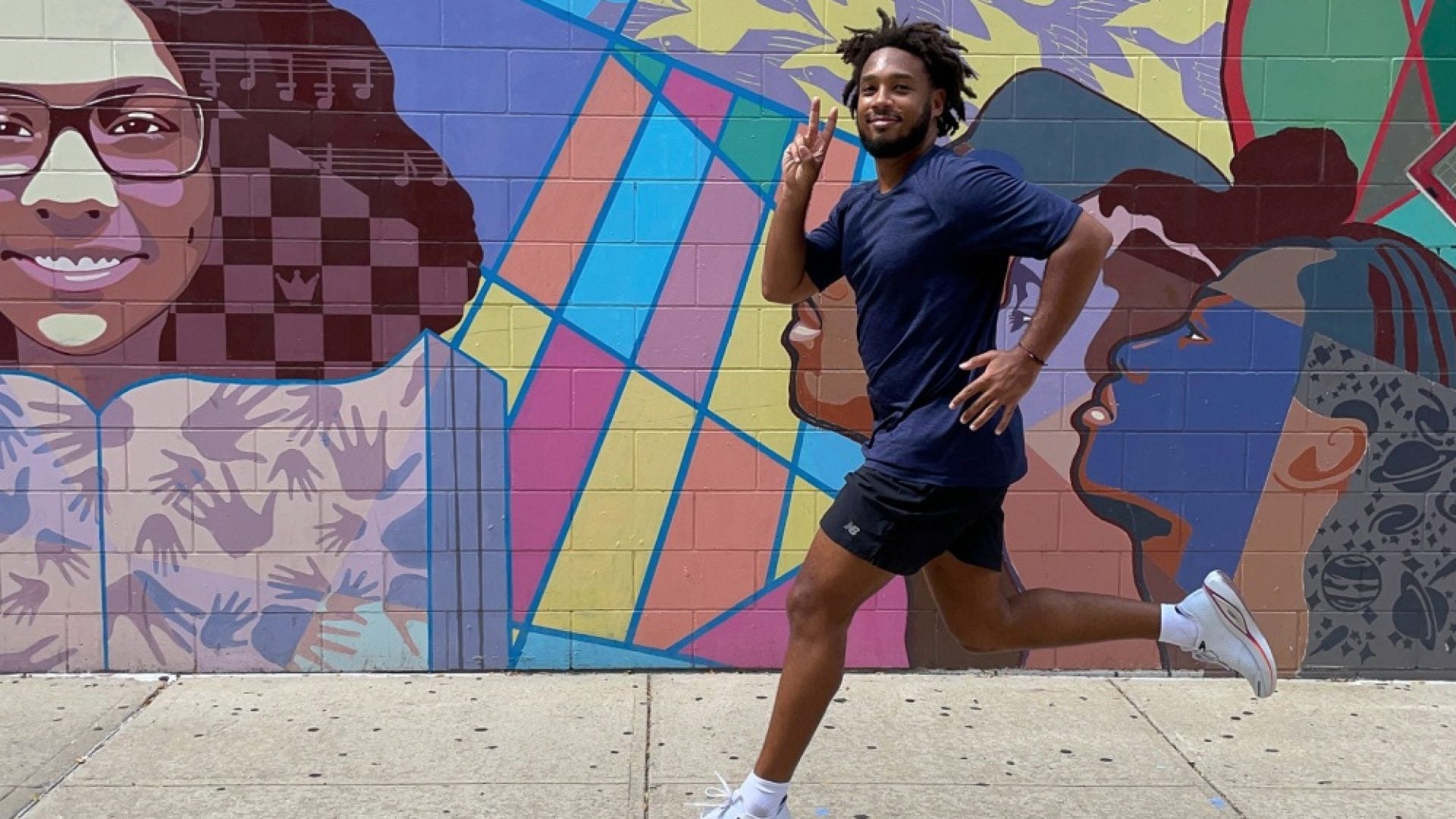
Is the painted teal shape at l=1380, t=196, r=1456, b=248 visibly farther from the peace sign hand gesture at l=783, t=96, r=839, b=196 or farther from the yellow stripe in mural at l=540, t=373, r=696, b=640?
the peace sign hand gesture at l=783, t=96, r=839, b=196

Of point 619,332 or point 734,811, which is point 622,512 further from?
point 734,811

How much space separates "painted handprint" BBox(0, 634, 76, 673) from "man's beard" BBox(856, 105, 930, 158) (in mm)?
3557

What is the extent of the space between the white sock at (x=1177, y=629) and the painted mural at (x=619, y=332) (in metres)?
1.45

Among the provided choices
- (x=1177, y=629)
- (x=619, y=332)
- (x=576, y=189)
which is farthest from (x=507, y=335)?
(x=1177, y=629)

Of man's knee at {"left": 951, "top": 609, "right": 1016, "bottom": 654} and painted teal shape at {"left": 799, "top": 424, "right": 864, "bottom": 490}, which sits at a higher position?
painted teal shape at {"left": 799, "top": 424, "right": 864, "bottom": 490}

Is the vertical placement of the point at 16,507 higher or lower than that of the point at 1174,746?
higher

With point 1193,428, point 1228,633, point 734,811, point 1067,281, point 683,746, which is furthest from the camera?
point 1193,428

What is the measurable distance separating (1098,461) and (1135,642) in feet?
2.31

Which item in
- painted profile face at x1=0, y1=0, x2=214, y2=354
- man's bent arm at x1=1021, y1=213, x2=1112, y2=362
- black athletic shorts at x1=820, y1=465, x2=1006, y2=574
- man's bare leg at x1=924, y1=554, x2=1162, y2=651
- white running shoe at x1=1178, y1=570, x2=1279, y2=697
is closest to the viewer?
man's bent arm at x1=1021, y1=213, x2=1112, y2=362

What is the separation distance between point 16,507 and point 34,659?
56 cm

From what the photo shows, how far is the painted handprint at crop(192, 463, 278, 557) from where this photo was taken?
4.99 metres

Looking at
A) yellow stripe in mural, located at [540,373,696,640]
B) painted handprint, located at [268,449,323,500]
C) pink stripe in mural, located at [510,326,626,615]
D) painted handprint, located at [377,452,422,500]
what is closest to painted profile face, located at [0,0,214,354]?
painted handprint, located at [268,449,323,500]

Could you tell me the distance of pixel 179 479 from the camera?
16.3ft

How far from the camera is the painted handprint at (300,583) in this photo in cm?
502
